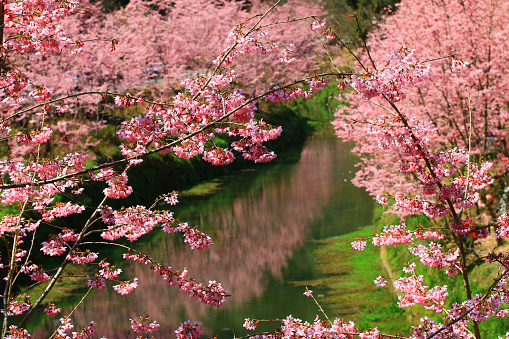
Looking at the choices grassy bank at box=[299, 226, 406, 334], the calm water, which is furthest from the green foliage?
grassy bank at box=[299, 226, 406, 334]

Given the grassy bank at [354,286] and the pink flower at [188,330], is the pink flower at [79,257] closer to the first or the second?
the pink flower at [188,330]

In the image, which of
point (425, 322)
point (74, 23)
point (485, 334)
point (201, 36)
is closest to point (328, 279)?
point (485, 334)

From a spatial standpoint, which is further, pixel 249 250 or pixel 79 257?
pixel 249 250

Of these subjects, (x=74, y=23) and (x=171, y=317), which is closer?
(x=171, y=317)

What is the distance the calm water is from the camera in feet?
35.2

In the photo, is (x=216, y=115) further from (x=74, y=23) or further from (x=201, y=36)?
(x=201, y=36)

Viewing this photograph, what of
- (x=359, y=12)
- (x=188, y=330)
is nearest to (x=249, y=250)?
(x=188, y=330)

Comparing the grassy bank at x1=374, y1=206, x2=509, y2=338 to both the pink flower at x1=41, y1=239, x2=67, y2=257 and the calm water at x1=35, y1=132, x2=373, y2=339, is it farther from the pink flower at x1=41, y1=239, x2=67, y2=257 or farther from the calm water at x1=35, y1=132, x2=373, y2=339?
the pink flower at x1=41, y1=239, x2=67, y2=257

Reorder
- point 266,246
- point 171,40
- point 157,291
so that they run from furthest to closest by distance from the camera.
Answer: point 171,40 → point 266,246 → point 157,291

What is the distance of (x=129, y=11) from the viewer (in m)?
28.4

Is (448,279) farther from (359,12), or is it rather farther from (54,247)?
(359,12)

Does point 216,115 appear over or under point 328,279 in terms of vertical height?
over

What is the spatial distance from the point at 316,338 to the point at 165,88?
22.6m

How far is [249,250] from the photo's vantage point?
46.7 feet
